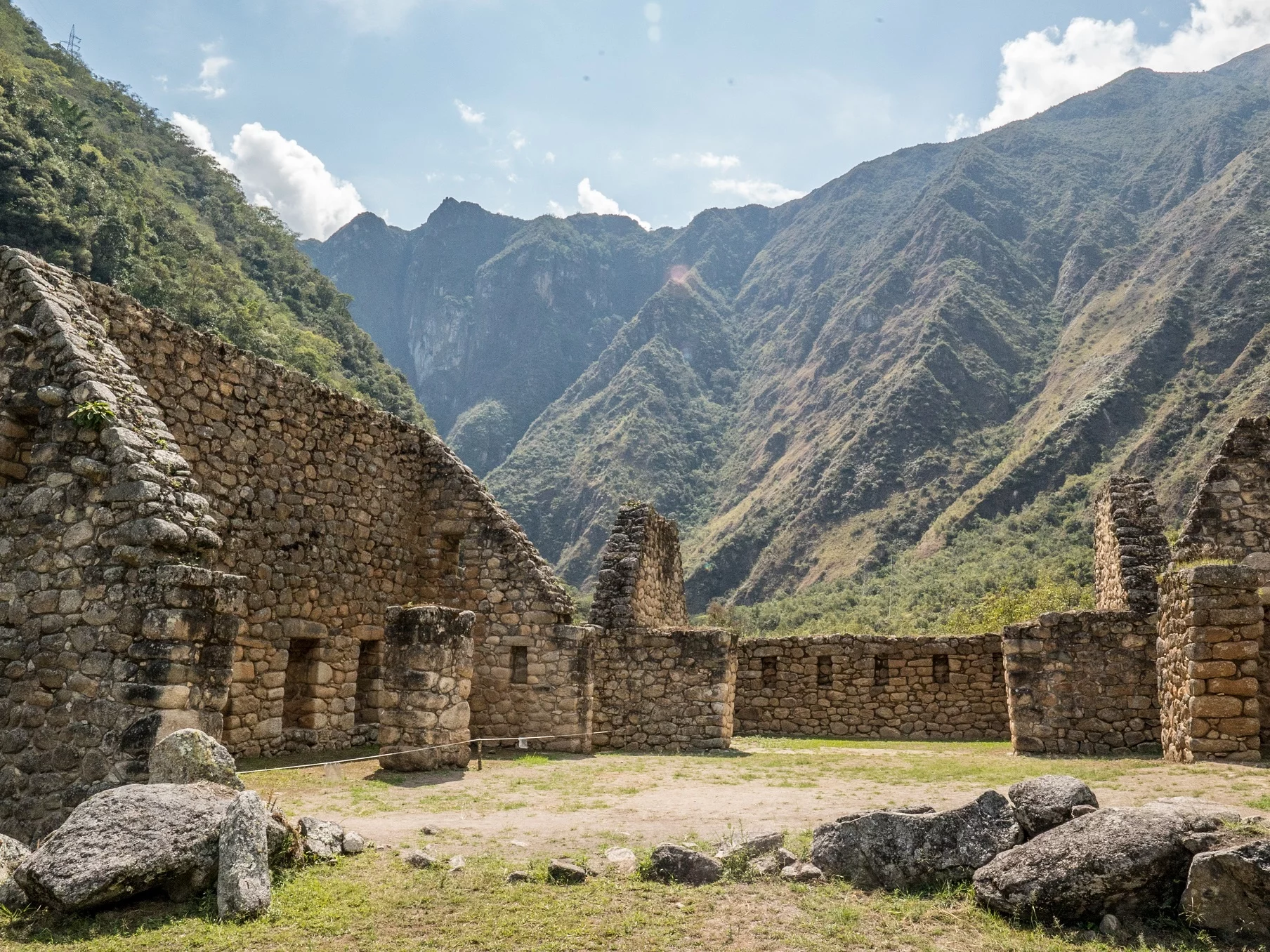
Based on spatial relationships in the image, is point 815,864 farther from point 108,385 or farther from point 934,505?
point 934,505

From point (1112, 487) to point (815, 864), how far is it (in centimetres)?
1188

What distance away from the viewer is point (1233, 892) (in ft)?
15.1

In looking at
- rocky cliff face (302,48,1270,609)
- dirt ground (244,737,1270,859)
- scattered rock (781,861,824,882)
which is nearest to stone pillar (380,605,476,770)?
dirt ground (244,737,1270,859)

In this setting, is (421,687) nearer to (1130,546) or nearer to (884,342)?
(1130,546)

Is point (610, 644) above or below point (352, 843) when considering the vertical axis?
above

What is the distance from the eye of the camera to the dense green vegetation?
40688 millimetres

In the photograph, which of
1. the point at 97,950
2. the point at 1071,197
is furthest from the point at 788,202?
the point at 97,950

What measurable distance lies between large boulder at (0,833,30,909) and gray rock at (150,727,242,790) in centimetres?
90

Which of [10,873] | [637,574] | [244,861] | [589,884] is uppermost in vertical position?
[637,574]

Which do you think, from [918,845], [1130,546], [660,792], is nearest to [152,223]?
[660,792]

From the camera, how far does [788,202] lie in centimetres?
19712

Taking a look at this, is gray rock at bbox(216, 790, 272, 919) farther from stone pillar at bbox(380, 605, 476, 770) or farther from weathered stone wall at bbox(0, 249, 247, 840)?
stone pillar at bbox(380, 605, 476, 770)

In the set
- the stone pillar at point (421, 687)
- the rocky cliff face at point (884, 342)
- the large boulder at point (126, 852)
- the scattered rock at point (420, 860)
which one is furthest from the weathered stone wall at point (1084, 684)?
the rocky cliff face at point (884, 342)

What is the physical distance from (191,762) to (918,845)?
16.7 ft
